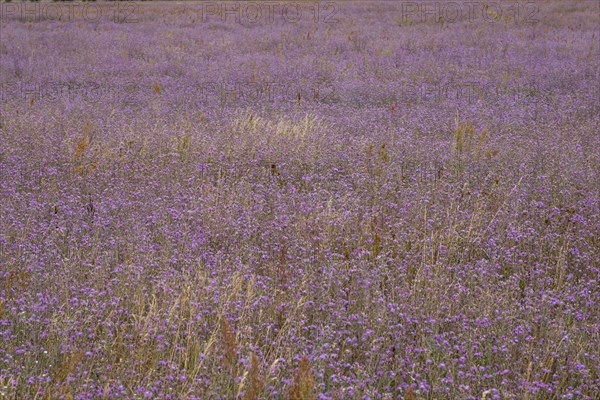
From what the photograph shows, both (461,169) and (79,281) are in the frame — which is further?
(461,169)

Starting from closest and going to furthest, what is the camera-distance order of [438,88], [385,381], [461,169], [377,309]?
[385,381] → [377,309] → [461,169] → [438,88]

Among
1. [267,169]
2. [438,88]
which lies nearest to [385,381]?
[267,169]

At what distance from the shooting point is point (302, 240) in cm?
491

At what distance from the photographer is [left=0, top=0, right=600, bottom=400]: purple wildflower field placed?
3402 millimetres

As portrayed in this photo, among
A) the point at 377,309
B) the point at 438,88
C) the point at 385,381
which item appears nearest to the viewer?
the point at 385,381

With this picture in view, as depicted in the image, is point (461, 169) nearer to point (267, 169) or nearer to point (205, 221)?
point (267, 169)

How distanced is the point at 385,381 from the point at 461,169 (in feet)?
13.0

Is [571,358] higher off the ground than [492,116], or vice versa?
[492,116]

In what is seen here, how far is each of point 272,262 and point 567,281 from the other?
7.56 feet

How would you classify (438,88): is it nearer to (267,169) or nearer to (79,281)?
(267,169)

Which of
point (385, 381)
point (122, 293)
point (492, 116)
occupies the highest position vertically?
point (492, 116)

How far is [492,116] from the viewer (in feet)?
30.2

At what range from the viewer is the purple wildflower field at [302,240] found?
3.40m

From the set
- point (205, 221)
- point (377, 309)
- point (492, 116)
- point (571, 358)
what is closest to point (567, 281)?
point (571, 358)
